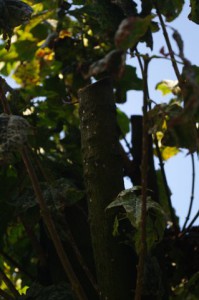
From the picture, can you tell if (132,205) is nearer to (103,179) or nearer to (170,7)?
(103,179)

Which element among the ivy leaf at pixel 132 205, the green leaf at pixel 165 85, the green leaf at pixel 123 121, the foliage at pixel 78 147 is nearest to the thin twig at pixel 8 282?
the foliage at pixel 78 147

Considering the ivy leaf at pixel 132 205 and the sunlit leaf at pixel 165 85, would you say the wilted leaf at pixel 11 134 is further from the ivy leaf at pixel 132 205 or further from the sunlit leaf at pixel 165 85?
the sunlit leaf at pixel 165 85

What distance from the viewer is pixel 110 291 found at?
951mm

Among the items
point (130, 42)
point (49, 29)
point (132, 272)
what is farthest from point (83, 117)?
point (49, 29)

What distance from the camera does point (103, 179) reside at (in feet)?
3.40

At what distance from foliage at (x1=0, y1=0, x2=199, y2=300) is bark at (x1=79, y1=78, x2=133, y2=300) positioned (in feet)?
0.11

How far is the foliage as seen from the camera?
736 millimetres

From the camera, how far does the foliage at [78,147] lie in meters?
0.74

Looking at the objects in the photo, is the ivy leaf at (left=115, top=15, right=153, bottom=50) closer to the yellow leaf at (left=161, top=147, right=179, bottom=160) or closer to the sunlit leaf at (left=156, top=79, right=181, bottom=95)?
the sunlit leaf at (left=156, top=79, right=181, bottom=95)

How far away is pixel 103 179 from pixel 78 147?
57 cm

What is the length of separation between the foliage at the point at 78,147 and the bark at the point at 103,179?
0.11 feet

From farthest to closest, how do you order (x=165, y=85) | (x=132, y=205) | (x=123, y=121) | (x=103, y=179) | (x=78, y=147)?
(x=123, y=121)
(x=165, y=85)
(x=78, y=147)
(x=103, y=179)
(x=132, y=205)

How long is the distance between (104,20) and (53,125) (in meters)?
0.76

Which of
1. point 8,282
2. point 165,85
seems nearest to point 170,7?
point 8,282
